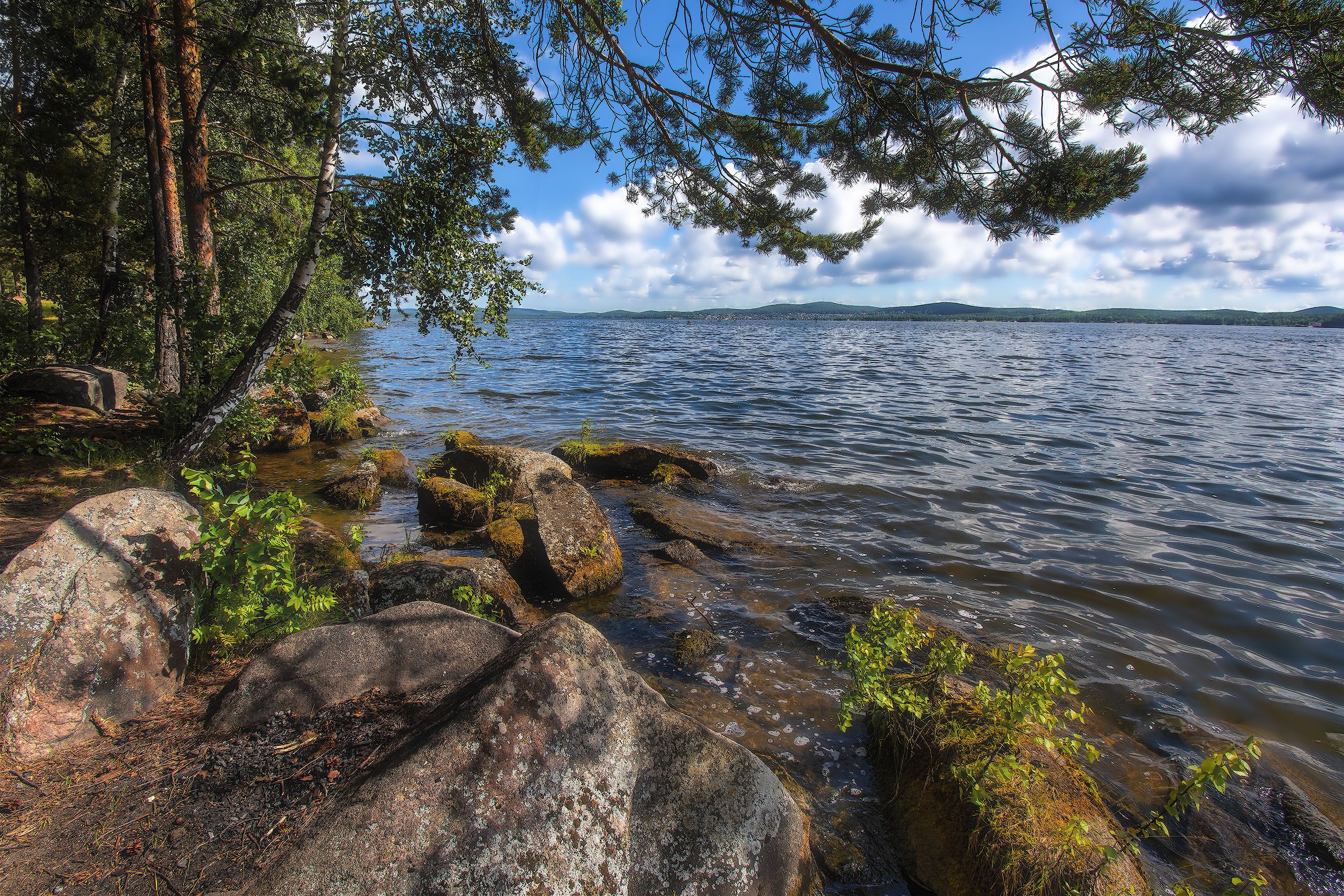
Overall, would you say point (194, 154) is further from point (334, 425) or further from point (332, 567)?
point (332, 567)

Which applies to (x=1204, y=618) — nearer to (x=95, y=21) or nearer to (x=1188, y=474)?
(x=1188, y=474)

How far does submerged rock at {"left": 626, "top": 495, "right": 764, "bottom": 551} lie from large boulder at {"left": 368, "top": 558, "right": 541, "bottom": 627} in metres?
3.00

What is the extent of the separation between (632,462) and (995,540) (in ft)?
22.3

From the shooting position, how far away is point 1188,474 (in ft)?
39.0

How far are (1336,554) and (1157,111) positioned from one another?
828 centimetres

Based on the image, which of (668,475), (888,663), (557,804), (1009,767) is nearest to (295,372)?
(668,475)

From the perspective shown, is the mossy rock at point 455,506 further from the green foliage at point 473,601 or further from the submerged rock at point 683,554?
the green foliage at point 473,601

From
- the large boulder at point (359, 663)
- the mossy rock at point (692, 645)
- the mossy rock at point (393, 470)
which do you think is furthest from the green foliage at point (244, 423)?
the mossy rock at point (692, 645)

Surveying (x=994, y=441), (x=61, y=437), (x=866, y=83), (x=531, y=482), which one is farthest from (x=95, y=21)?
(x=994, y=441)

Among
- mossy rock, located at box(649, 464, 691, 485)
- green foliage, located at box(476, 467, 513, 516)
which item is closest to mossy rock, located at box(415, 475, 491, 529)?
green foliage, located at box(476, 467, 513, 516)

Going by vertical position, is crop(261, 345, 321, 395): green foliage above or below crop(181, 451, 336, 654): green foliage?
above

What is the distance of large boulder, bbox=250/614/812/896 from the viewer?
2112 mm

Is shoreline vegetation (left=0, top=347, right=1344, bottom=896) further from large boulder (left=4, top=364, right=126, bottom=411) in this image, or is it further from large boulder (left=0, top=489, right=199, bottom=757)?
large boulder (left=4, top=364, right=126, bottom=411)

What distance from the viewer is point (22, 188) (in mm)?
12391
